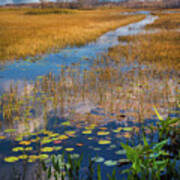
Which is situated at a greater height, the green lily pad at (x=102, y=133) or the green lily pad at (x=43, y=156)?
the green lily pad at (x=102, y=133)

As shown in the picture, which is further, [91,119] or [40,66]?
[40,66]

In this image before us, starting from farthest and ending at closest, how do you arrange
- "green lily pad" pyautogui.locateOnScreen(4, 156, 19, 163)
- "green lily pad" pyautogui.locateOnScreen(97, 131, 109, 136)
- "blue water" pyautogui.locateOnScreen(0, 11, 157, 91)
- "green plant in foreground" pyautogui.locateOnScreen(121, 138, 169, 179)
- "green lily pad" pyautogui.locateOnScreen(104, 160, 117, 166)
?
"blue water" pyautogui.locateOnScreen(0, 11, 157, 91) → "green lily pad" pyautogui.locateOnScreen(97, 131, 109, 136) → "green lily pad" pyautogui.locateOnScreen(4, 156, 19, 163) → "green lily pad" pyautogui.locateOnScreen(104, 160, 117, 166) → "green plant in foreground" pyautogui.locateOnScreen(121, 138, 169, 179)

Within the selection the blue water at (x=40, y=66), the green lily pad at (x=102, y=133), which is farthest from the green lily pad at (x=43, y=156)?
the blue water at (x=40, y=66)

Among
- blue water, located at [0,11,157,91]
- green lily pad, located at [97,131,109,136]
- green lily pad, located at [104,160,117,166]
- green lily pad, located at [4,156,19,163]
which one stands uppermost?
blue water, located at [0,11,157,91]

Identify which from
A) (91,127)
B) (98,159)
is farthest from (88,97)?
(98,159)

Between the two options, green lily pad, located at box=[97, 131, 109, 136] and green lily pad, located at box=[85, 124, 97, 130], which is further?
green lily pad, located at box=[85, 124, 97, 130]

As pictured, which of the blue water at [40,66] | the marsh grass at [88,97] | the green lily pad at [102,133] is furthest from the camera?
the blue water at [40,66]

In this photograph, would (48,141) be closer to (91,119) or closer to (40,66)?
(91,119)

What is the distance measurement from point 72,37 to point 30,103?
50.6ft

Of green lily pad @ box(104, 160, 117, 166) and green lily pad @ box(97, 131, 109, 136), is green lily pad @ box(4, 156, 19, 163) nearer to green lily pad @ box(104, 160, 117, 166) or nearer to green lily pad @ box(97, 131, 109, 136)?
green lily pad @ box(104, 160, 117, 166)

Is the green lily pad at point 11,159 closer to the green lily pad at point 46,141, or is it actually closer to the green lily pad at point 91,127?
the green lily pad at point 46,141

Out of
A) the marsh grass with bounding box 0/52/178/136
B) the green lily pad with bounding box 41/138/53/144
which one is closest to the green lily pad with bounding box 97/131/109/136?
the marsh grass with bounding box 0/52/178/136

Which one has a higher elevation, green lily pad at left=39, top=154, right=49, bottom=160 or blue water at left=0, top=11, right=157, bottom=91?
A: blue water at left=0, top=11, right=157, bottom=91

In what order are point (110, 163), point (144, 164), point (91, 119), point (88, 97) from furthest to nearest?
point (88, 97) < point (91, 119) < point (110, 163) < point (144, 164)
